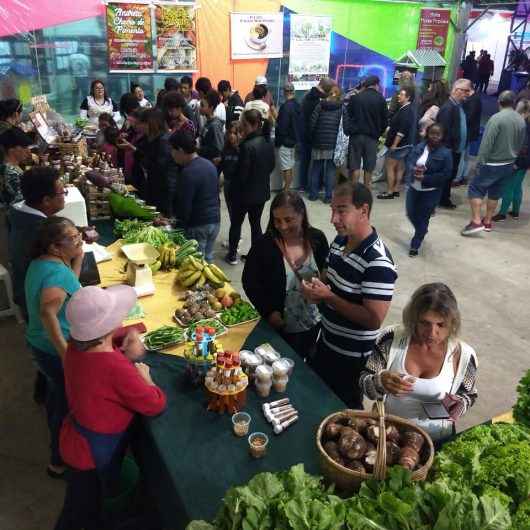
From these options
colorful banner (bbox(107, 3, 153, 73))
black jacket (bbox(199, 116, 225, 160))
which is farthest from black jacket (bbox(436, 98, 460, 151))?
colorful banner (bbox(107, 3, 153, 73))

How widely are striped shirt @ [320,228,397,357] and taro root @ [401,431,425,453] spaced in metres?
0.82

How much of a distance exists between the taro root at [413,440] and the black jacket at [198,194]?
2756mm

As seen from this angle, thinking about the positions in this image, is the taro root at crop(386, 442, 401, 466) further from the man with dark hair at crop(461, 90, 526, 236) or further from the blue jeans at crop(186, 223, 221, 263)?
the man with dark hair at crop(461, 90, 526, 236)

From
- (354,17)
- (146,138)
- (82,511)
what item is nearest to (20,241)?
(82,511)

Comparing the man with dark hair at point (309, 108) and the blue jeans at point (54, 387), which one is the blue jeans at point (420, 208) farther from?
the blue jeans at point (54, 387)

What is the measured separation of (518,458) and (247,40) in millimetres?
8258

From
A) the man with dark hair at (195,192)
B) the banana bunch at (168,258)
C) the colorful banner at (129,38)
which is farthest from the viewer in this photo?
the colorful banner at (129,38)

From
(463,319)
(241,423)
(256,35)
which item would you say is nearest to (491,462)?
(241,423)

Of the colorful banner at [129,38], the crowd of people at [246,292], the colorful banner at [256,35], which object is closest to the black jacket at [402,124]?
the crowd of people at [246,292]

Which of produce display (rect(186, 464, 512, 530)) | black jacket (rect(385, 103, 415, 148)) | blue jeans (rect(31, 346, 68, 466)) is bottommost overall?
blue jeans (rect(31, 346, 68, 466))

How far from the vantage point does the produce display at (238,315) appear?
3.05m

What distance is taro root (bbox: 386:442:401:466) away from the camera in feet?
5.66

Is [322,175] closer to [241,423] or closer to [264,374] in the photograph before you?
[264,374]

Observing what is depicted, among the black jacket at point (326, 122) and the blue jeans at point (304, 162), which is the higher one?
the black jacket at point (326, 122)
